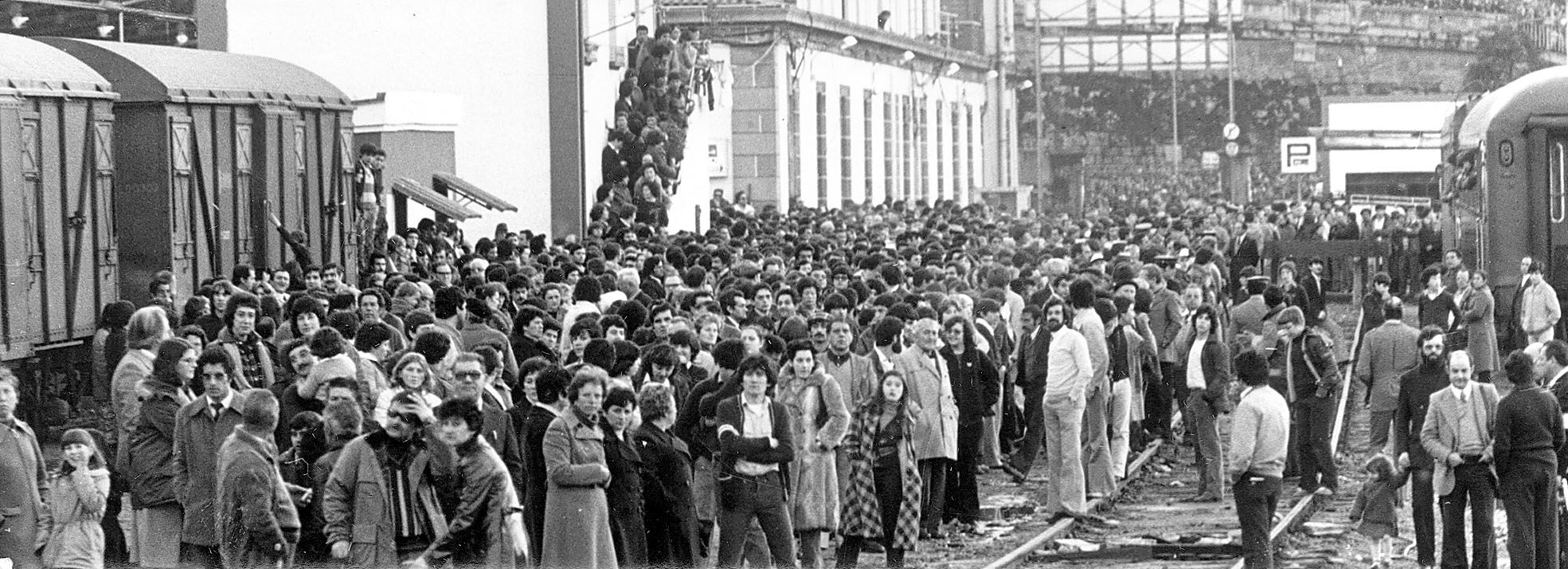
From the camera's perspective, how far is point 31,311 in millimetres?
17031

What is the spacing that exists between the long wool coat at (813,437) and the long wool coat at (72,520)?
3.58 m

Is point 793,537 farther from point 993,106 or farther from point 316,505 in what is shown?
point 993,106

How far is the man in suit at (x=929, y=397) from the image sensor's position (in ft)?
47.5

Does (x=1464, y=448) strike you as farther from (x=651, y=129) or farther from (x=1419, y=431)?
(x=651, y=129)

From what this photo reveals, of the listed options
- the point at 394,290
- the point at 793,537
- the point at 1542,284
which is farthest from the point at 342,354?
the point at 1542,284

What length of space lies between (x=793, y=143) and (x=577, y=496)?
119 feet

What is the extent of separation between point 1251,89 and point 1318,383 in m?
59.5

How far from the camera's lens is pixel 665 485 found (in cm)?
1137

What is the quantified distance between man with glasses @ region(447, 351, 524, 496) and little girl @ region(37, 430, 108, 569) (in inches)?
65.3

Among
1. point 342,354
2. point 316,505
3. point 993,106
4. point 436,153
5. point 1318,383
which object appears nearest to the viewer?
point 316,505

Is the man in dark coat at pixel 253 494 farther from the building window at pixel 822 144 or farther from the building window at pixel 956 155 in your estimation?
the building window at pixel 956 155

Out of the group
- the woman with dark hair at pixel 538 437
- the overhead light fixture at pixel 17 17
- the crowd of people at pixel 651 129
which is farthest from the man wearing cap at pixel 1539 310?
the overhead light fixture at pixel 17 17

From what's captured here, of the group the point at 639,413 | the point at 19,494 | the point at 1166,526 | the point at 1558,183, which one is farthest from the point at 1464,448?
the point at 1558,183

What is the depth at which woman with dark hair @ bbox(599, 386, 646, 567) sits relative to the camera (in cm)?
1088
